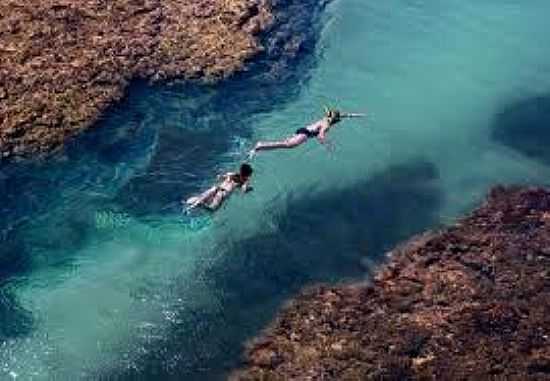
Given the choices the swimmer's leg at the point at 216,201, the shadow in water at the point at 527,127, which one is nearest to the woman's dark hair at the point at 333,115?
the swimmer's leg at the point at 216,201

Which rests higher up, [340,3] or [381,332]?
[340,3]

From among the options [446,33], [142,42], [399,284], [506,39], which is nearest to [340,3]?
[446,33]

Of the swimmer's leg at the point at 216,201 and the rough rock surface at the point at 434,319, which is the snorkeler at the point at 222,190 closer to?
the swimmer's leg at the point at 216,201

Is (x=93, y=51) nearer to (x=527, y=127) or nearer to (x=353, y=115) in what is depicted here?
(x=353, y=115)

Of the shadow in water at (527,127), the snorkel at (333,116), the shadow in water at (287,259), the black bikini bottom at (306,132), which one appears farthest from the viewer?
the shadow in water at (527,127)

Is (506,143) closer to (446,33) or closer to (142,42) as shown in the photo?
(446,33)

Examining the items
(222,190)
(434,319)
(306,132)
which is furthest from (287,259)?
(306,132)
